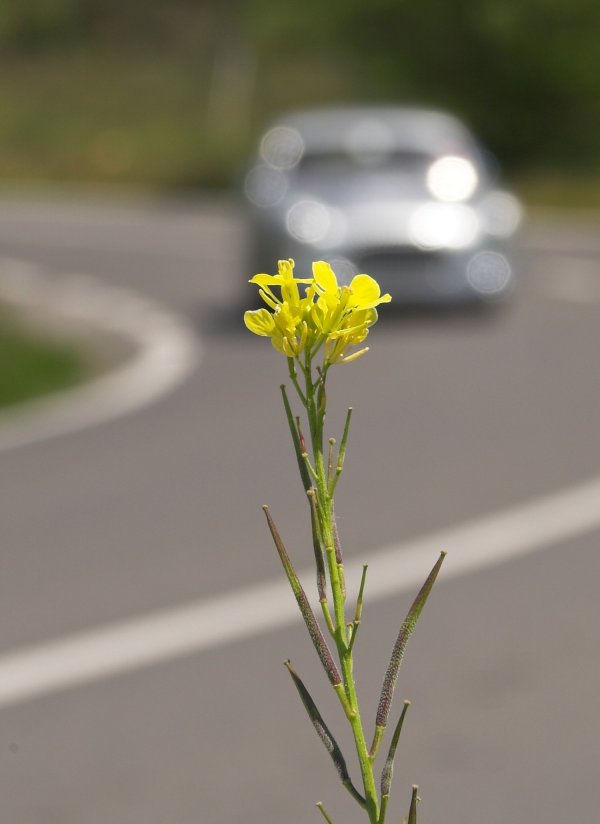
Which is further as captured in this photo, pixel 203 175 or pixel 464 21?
pixel 203 175

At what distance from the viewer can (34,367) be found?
1295 cm

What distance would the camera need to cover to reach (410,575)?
717 centimetres

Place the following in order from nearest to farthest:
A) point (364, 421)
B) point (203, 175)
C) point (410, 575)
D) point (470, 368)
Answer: point (410, 575) < point (364, 421) < point (470, 368) < point (203, 175)

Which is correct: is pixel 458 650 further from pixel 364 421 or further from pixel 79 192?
pixel 79 192

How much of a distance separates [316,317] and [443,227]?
13.3 metres

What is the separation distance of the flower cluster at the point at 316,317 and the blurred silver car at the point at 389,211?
39.5 ft

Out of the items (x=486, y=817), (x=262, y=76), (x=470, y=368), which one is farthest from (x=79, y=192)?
(x=486, y=817)

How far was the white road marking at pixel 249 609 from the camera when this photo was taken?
239 inches

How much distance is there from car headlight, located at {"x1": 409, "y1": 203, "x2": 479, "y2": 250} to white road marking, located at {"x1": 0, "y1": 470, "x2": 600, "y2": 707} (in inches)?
233

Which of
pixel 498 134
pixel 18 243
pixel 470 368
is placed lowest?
pixel 470 368

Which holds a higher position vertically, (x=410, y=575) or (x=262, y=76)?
(x=262, y=76)

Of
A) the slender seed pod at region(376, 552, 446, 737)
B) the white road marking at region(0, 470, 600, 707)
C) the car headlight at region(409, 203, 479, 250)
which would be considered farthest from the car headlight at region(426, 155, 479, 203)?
the slender seed pod at region(376, 552, 446, 737)

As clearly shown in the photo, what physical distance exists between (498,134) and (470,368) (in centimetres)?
1946

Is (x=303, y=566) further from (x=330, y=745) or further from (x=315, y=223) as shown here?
(x=315, y=223)
